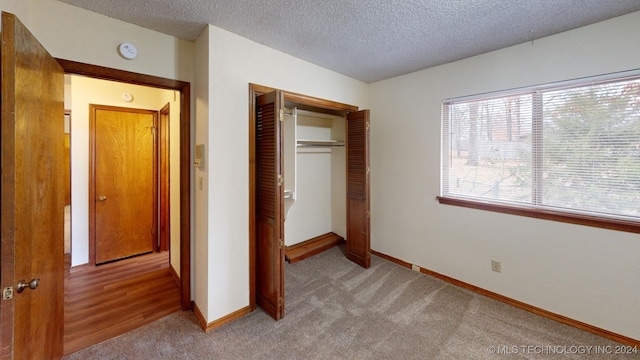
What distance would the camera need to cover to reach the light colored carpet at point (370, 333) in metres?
1.83

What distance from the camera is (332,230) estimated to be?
13.7ft

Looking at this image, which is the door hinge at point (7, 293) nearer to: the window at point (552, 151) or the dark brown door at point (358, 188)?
the dark brown door at point (358, 188)

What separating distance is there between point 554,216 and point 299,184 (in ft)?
9.15

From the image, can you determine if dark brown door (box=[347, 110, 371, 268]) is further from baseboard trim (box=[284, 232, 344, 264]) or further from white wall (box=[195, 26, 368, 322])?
white wall (box=[195, 26, 368, 322])

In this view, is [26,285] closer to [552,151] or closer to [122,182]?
[122,182]

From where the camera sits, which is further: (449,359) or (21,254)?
(449,359)

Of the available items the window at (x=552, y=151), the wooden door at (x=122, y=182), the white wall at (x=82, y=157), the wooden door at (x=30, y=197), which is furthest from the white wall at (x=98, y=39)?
the window at (x=552, y=151)

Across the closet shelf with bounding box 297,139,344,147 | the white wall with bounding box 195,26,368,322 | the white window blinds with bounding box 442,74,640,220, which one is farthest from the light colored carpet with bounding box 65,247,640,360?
the closet shelf with bounding box 297,139,344,147

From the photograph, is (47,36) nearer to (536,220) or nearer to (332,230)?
(332,230)

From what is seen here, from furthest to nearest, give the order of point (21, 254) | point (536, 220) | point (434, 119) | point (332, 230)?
1. point (332, 230)
2. point (434, 119)
3. point (536, 220)
4. point (21, 254)

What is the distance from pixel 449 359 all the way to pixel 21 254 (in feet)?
8.35

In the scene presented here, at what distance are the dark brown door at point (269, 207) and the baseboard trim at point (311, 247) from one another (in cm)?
103

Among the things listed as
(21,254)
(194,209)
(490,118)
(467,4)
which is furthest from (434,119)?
(21,254)

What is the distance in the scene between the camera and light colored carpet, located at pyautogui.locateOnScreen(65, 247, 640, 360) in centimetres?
183
